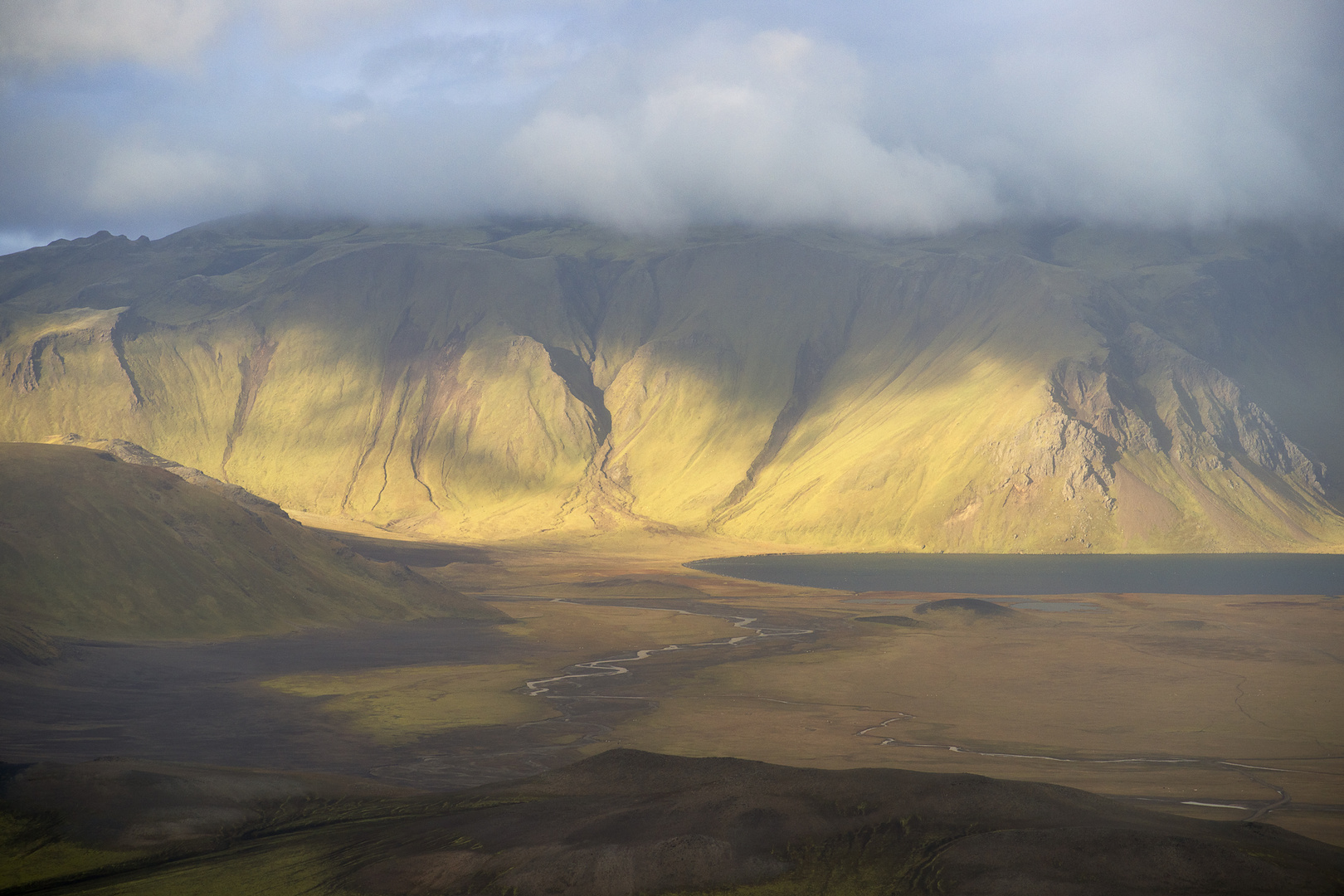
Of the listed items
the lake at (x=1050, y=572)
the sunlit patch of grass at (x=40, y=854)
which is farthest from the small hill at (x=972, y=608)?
the sunlit patch of grass at (x=40, y=854)

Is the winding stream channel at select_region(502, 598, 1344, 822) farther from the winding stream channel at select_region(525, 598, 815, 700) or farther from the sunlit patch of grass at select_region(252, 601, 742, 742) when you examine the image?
the sunlit patch of grass at select_region(252, 601, 742, 742)

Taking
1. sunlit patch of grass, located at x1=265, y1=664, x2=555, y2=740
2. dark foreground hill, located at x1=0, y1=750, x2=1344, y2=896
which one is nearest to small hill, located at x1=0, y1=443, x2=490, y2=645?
sunlit patch of grass, located at x1=265, y1=664, x2=555, y2=740

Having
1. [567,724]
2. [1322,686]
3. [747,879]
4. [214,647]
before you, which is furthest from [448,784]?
[1322,686]

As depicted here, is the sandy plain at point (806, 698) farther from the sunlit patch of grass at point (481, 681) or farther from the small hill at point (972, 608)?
the small hill at point (972, 608)

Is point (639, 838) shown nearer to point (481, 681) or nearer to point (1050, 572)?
point (481, 681)

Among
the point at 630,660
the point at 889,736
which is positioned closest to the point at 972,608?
the point at 630,660

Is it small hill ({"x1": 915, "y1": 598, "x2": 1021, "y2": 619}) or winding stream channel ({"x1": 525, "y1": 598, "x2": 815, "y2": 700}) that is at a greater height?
small hill ({"x1": 915, "y1": 598, "x2": 1021, "y2": 619})
